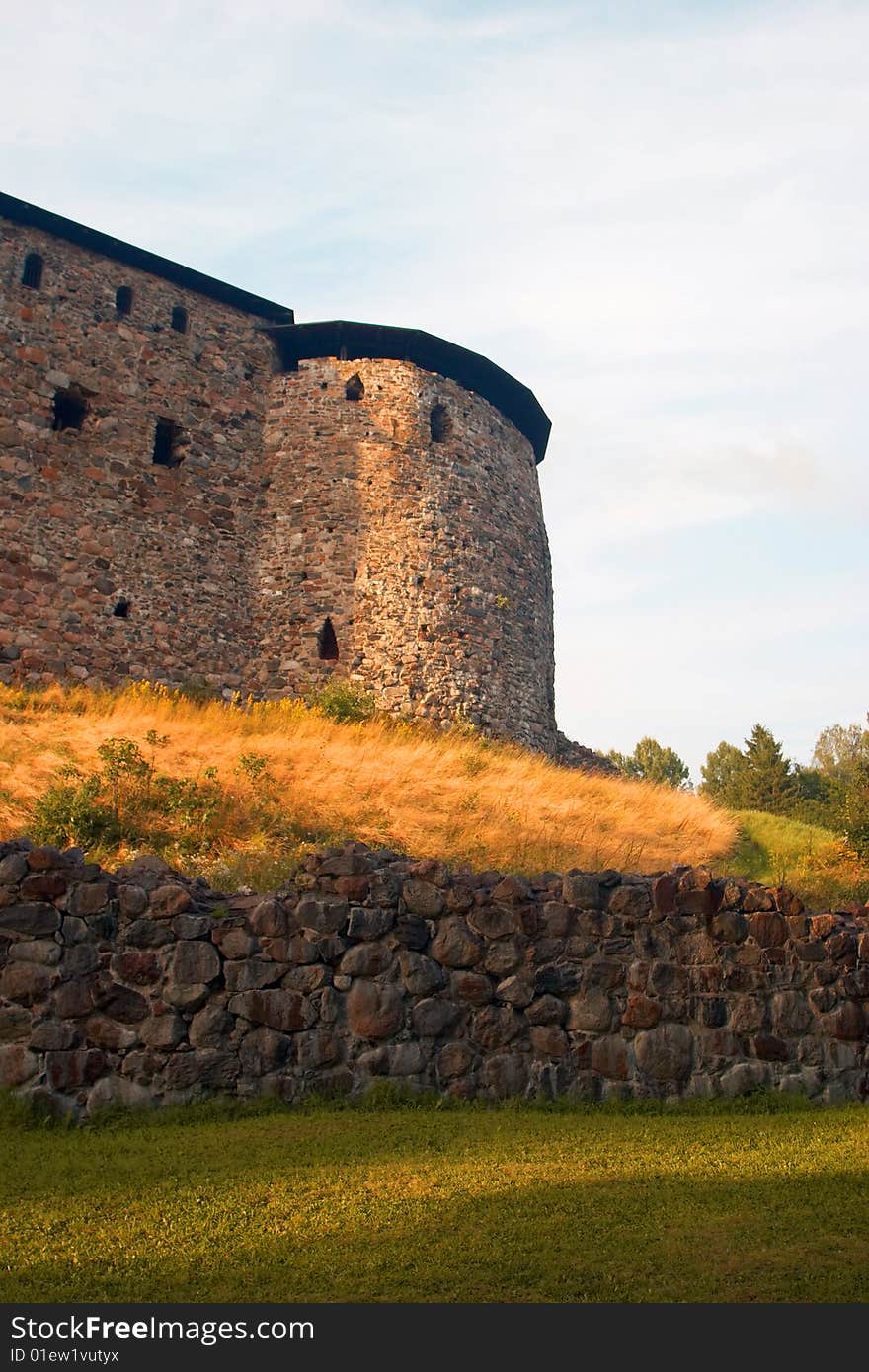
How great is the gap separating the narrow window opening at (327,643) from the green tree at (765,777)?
1874 cm

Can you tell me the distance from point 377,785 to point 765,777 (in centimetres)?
2516

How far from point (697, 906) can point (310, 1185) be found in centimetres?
419

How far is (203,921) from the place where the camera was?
8.16m

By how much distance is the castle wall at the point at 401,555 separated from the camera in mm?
22625

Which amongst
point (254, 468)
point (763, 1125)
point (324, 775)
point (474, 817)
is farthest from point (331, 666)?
point (763, 1125)

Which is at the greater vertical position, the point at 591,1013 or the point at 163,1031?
the point at 591,1013

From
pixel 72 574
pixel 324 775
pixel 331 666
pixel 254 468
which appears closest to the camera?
pixel 324 775

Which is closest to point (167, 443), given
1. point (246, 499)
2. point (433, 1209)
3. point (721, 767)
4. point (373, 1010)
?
point (246, 499)

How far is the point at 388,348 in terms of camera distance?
81.7 feet

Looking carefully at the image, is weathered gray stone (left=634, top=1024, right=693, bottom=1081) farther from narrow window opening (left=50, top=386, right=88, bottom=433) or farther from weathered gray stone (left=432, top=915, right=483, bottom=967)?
narrow window opening (left=50, top=386, right=88, bottom=433)

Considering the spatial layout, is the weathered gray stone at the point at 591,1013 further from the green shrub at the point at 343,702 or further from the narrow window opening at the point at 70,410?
the narrow window opening at the point at 70,410

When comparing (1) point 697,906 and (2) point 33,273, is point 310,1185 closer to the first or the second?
(1) point 697,906

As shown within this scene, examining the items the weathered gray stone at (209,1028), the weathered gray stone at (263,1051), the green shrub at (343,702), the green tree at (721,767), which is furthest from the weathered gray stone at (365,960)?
the green tree at (721,767)

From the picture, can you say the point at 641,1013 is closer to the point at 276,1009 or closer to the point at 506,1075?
the point at 506,1075
